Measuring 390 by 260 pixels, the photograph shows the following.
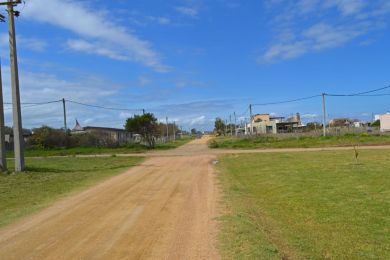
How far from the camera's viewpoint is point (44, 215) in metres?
11.2

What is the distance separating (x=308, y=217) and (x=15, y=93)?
18.8 m

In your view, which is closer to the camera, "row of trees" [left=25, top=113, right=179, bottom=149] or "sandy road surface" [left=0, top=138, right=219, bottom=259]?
"sandy road surface" [left=0, top=138, right=219, bottom=259]

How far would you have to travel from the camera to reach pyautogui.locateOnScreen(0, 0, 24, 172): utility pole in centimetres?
2514

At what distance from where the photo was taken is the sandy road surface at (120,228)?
24.2 feet

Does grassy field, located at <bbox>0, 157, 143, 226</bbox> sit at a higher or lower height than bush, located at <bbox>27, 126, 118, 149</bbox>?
lower

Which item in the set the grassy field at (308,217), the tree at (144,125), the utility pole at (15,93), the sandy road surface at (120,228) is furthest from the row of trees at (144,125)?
the sandy road surface at (120,228)

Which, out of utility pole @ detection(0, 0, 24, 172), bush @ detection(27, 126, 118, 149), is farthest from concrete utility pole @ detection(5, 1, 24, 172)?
bush @ detection(27, 126, 118, 149)

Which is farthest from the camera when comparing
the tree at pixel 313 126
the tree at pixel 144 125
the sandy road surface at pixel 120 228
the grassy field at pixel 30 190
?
the tree at pixel 313 126

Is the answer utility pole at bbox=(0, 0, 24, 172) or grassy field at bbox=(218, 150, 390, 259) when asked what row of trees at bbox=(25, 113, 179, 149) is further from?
grassy field at bbox=(218, 150, 390, 259)

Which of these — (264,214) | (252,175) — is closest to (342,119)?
(252,175)

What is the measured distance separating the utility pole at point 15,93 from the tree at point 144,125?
36834mm

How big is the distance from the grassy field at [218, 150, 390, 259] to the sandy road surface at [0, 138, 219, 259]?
1.78 feet

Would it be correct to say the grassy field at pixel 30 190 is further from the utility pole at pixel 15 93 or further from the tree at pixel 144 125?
the tree at pixel 144 125

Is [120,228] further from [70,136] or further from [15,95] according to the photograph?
[70,136]
